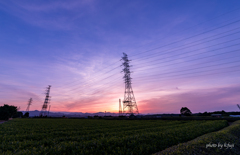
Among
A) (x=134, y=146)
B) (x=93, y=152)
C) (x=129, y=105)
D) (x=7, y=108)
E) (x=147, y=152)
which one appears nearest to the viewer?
(x=93, y=152)

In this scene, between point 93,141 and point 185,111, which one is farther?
point 185,111

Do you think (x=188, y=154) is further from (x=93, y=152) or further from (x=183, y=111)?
(x=183, y=111)

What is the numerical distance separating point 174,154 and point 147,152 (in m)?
Answer: 2.56

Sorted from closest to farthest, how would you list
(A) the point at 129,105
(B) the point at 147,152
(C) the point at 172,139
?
(B) the point at 147,152 → (C) the point at 172,139 → (A) the point at 129,105

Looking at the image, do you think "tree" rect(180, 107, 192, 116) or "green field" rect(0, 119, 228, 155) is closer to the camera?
"green field" rect(0, 119, 228, 155)

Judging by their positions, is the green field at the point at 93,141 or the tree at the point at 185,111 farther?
the tree at the point at 185,111

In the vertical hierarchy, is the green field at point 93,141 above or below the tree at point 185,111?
below

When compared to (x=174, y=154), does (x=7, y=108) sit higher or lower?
higher

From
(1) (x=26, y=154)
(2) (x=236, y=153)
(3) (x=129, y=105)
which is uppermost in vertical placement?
(3) (x=129, y=105)

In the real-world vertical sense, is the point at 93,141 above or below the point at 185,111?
below

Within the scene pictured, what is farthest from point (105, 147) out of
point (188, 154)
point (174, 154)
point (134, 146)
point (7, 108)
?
point (7, 108)

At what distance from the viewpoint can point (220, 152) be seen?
9.58 meters

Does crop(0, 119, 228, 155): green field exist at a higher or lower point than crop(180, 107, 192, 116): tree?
lower

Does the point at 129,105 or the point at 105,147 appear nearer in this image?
the point at 105,147
